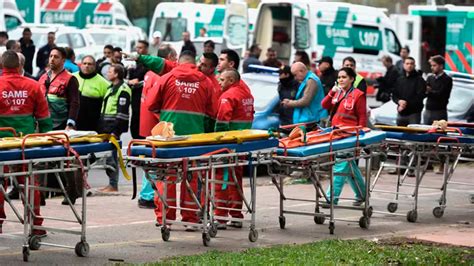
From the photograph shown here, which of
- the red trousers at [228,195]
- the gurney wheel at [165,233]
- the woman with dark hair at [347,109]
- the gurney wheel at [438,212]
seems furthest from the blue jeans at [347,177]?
the gurney wheel at [165,233]

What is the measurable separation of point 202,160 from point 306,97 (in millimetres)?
4885

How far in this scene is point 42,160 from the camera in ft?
38.4

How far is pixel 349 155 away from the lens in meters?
14.8

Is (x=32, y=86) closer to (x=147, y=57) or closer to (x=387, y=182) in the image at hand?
(x=147, y=57)

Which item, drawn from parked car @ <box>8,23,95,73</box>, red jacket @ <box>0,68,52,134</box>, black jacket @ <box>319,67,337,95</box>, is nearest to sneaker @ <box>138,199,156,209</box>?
red jacket @ <box>0,68,52,134</box>

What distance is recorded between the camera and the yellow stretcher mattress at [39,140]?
11539 mm

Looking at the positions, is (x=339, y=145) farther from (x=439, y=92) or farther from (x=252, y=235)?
(x=439, y=92)

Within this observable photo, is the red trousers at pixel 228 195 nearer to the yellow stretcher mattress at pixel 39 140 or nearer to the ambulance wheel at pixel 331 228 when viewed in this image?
the ambulance wheel at pixel 331 228

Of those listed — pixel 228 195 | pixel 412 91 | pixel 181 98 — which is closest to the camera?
pixel 181 98

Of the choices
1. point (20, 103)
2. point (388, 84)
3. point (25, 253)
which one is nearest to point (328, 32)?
point (388, 84)

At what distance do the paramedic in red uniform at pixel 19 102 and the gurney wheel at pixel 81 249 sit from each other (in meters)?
1.00

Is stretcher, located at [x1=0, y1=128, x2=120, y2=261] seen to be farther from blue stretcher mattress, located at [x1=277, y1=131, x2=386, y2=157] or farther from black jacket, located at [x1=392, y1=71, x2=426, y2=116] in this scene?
black jacket, located at [x1=392, y1=71, x2=426, y2=116]

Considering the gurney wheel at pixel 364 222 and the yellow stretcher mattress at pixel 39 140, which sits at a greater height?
the yellow stretcher mattress at pixel 39 140

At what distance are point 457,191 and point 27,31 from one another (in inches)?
557
